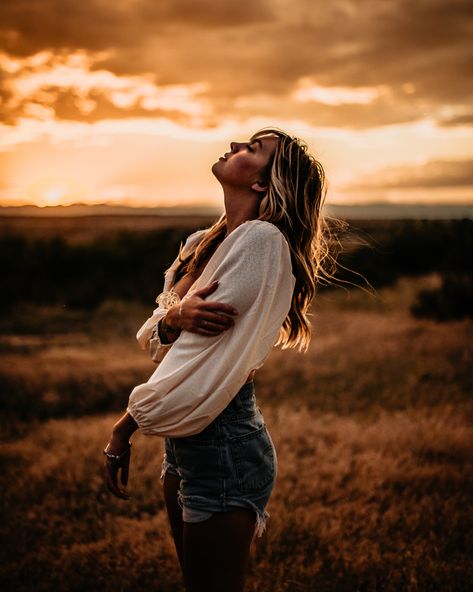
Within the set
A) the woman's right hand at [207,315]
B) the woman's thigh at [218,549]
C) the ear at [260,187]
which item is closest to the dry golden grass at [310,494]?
the woman's thigh at [218,549]

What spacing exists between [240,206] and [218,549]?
1.28 meters

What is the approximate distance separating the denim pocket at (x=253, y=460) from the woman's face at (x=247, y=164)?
0.97 meters

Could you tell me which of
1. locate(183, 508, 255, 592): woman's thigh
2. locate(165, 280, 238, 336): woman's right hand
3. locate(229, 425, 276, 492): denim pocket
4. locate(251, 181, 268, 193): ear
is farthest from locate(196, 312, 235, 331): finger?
locate(183, 508, 255, 592): woman's thigh

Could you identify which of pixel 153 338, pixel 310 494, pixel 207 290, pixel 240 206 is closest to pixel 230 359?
pixel 207 290

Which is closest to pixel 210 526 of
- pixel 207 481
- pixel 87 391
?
pixel 207 481

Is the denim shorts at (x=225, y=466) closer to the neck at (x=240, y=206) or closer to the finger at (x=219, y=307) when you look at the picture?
the finger at (x=219, y=307)

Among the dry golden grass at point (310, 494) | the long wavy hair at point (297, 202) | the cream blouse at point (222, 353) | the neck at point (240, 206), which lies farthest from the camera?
the dry golden grass at point (310, 494)

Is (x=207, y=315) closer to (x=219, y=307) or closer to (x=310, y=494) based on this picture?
(x=219, y=307)

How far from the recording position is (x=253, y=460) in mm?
2000

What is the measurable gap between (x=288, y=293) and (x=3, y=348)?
1346cm

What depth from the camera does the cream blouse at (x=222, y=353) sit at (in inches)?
71.0

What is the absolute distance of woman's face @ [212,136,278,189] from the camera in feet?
6.95

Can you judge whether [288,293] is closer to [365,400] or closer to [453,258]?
[365,400]

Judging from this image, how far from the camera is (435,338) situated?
1278 cm
